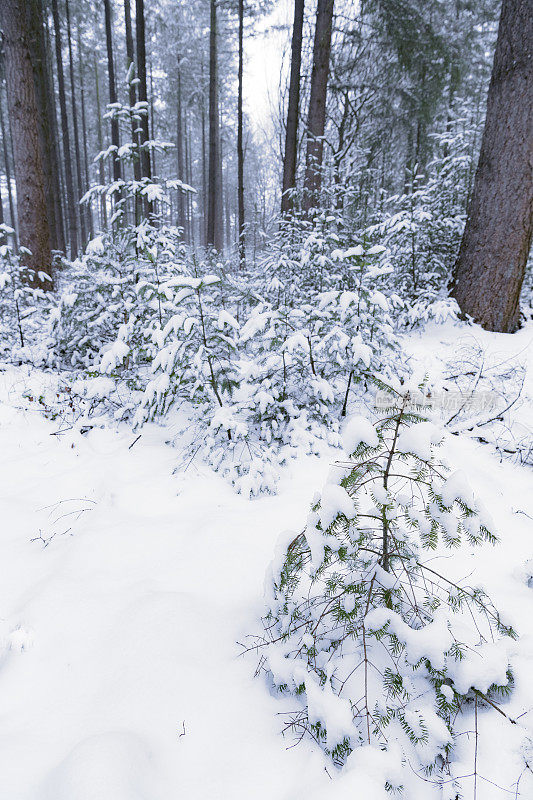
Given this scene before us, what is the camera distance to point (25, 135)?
265 inches

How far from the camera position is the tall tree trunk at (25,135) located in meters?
6.39

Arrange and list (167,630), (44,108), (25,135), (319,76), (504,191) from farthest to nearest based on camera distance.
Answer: (44,108) → (319,76) → (25,135) → (504,191) → (167,630)

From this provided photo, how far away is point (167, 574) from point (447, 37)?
1322cm

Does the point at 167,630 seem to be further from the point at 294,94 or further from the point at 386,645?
the point at 294,94

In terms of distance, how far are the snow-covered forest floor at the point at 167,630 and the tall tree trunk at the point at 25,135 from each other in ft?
16.3

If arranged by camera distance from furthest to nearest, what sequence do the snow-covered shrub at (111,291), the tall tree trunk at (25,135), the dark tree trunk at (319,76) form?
the dark tree trunk at (319,76), the tall tree trunk at (25,135), the snow-covered shrub at (111,291)

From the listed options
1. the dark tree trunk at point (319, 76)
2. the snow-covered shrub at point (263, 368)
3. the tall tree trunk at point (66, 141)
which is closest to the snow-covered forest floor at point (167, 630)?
the snow-covered shrub at point (263, 368)

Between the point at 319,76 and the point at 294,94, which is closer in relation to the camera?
the point at 319,76

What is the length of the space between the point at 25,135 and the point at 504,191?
7.23m

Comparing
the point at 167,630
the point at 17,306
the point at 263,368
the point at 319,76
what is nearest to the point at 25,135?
the point at 17,306

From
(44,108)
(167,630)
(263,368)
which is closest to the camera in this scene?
(167,630)

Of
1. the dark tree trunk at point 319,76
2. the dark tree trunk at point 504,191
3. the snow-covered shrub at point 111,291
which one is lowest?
the snow-covered shrub at point 111,291

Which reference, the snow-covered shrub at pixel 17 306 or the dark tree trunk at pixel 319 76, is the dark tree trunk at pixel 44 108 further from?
the dark tree trunk at pixel 319 76

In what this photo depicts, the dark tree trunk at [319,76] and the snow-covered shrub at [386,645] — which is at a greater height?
the dark tree trunk at [319,76]
